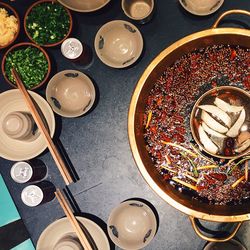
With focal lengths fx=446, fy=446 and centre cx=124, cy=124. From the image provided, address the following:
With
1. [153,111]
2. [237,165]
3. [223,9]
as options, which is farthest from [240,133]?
[223,9]

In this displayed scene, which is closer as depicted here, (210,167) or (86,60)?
(210,167)

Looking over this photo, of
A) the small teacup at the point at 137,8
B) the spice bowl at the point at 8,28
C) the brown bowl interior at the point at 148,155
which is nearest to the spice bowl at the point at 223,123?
the brown bowl interior at the point at 148,155

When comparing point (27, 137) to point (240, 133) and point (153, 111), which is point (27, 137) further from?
point (240, 133)

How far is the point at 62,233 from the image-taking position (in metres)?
3.08

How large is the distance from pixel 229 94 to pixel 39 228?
1.62 metres

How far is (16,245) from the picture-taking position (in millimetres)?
3340

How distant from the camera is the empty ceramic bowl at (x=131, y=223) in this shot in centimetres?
298

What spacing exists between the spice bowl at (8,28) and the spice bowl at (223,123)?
1.39 m

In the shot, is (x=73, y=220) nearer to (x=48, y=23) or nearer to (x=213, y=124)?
(x=213, y=124)

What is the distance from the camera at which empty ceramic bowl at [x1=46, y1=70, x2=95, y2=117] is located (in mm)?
3090

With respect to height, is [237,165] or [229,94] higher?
[229,94]

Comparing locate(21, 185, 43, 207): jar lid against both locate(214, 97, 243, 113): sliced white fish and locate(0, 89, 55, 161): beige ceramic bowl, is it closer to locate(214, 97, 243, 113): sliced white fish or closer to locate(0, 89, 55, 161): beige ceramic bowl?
locate(0, 89, 55, 161): beige ceramic bowl

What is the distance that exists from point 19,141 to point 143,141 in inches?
34.6

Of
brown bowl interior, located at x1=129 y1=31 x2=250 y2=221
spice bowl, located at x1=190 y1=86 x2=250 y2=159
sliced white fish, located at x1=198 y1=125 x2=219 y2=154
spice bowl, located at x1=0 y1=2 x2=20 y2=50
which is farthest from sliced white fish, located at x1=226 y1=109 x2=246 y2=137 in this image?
spice bowl, located at x1=0 y1=2 x2=20 y2=50
